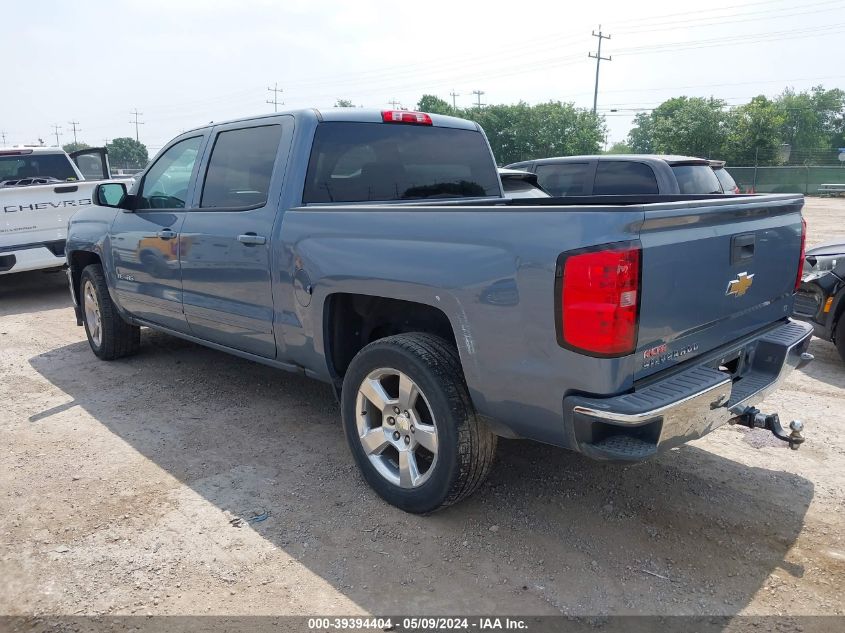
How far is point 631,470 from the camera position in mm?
3699

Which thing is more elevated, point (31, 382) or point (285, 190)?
point (285, 190)

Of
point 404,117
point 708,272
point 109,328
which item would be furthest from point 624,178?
point 109,328

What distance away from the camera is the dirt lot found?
2684 millimetres

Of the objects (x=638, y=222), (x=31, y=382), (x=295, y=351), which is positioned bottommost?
(x=31, y=382)

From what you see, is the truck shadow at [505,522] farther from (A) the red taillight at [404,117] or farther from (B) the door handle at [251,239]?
(A) the red taillight at [404,117]

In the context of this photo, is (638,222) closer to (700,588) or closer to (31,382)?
(700,588)

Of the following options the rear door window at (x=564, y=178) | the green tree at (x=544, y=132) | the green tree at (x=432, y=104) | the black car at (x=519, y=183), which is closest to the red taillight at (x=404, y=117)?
the black car at (x=519, y=183)

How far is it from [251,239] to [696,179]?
615 cm

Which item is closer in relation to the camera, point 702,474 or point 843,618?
point 843,618

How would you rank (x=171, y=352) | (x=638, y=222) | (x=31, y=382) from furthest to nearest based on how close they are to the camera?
(x=171, y=352)
(x=31, y=382)
(x=638, y=222)

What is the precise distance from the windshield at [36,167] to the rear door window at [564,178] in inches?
281

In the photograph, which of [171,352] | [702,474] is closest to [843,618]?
[702,474]

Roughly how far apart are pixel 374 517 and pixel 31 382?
3.67 meters

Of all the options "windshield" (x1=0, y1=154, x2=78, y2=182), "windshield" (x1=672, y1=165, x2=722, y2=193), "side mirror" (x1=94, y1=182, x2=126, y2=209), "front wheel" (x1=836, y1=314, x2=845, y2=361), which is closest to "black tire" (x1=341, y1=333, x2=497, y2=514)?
"side mirror" (x1=94, y1=182, x2=126, y2=209)
